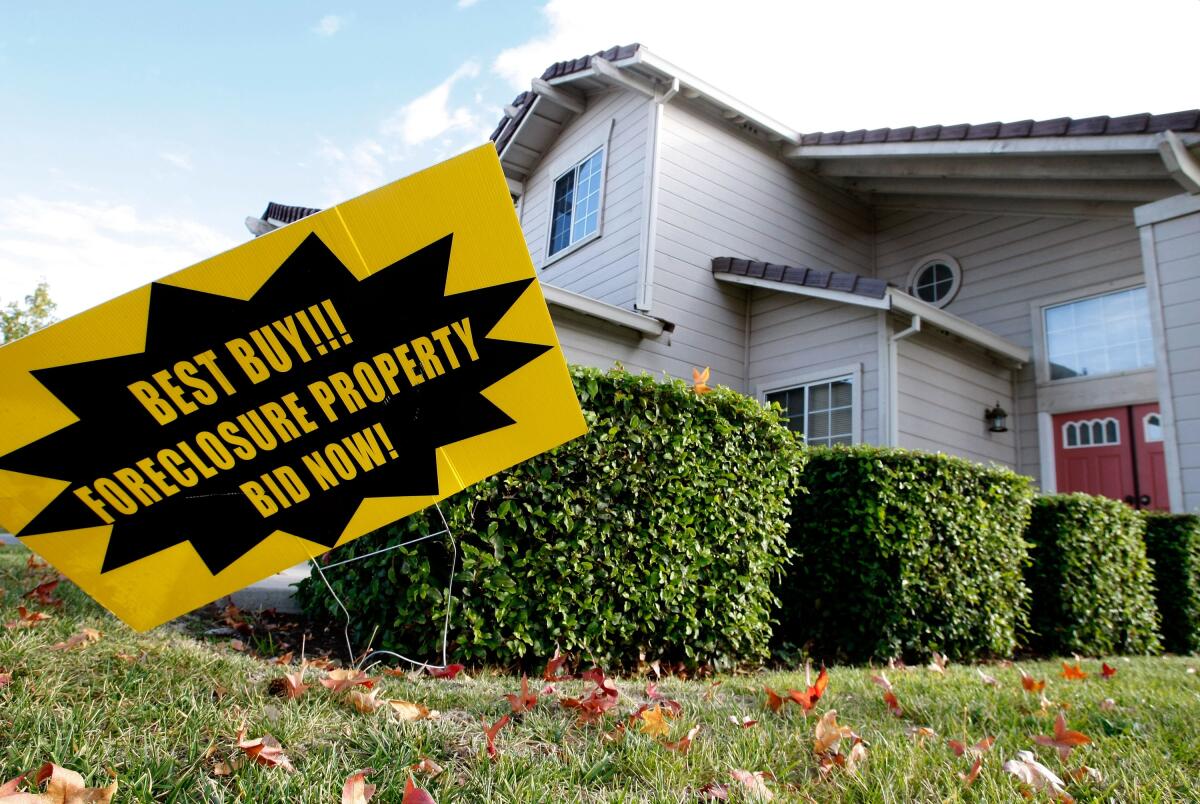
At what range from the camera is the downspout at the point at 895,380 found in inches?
290

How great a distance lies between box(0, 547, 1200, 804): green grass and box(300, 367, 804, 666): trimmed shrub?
1.38 ft

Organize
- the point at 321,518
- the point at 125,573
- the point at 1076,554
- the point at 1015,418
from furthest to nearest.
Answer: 1. the point at 1015,418
2. the point at 1076,554
3. the point at 321,518
4. the point at 125,573

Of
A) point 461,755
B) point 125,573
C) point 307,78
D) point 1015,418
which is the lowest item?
point 461,755

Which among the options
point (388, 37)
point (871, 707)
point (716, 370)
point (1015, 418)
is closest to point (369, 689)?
point (871, 707)

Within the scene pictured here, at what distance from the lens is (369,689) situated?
2.43 metres

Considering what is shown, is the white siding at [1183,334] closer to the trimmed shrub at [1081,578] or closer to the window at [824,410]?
the trimmed shrub at [1081,578]

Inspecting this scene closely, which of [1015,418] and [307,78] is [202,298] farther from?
[1015,418]

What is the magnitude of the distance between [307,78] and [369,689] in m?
6.22

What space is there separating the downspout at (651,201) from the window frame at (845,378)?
6.62 ft

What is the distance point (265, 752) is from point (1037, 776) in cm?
220

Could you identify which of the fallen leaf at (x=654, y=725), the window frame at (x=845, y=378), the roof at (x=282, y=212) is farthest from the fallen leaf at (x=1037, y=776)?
the roof at (x=282, y=212)

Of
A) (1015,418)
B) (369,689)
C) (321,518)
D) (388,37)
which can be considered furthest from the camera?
(1015,418)

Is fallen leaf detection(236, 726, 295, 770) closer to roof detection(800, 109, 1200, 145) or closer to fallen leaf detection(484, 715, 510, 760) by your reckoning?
fallen leaf detection(484, 715, 510, 760)

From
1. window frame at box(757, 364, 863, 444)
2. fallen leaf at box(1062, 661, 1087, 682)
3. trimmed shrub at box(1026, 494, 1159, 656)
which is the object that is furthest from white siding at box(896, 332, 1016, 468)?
fallen leaf at box(1062, 661, 1087, 682)
